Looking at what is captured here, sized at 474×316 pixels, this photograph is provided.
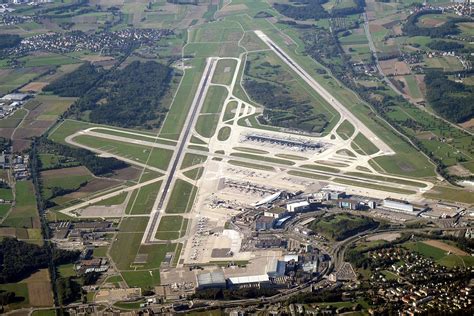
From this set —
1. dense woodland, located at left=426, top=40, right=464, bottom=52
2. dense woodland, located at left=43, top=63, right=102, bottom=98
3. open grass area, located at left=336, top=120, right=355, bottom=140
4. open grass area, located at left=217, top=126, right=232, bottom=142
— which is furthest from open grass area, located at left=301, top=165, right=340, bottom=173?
dense woodland, located at left=426, top=40, right=464, bottom=52

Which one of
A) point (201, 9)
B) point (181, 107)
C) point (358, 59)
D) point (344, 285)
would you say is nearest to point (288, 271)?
point (344, 285)

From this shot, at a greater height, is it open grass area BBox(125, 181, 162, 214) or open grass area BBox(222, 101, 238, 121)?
open grass area BBox(222, 101, 238, 121)

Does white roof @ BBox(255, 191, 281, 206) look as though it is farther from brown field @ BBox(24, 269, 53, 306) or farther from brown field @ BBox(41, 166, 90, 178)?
brown field @ BBox(24, 269, 53, 306)

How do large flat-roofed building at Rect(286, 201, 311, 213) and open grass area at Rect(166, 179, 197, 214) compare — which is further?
open grass area at Rect(166, 179, 197, 214)

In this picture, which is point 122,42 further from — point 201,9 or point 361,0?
point 361,0

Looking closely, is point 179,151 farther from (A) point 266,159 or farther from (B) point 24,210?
(B) point 24,210

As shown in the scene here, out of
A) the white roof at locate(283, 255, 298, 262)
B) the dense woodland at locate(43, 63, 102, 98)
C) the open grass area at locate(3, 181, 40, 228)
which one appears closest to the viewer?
the white roof at locate(283, 255, 298, 262)
